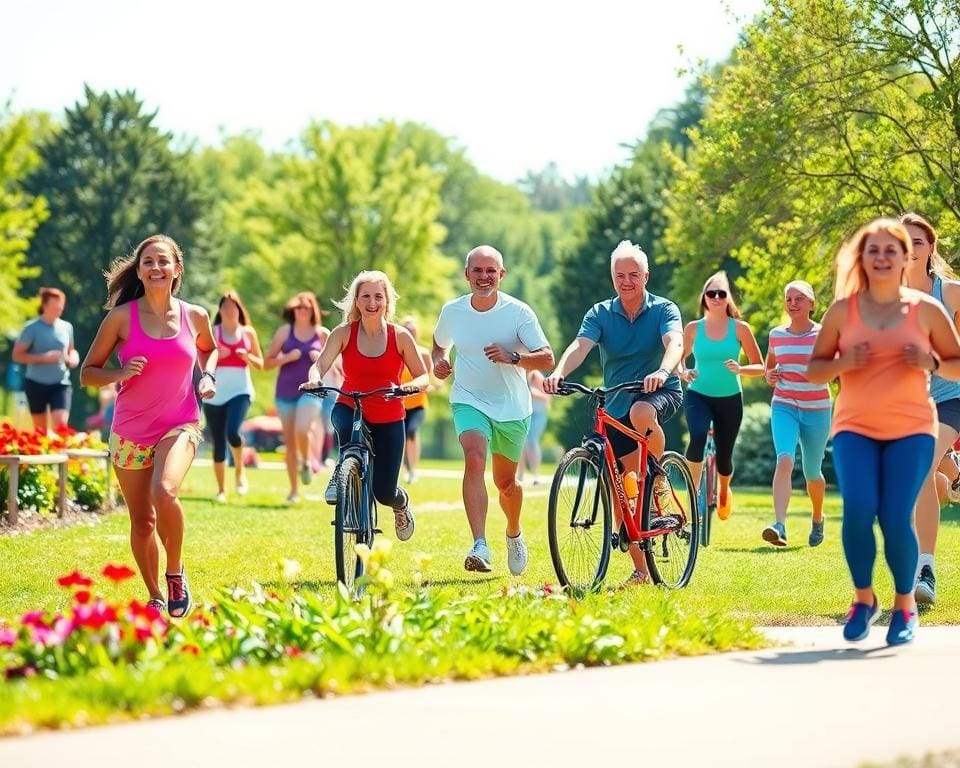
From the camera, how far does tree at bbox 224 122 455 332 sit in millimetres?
56188

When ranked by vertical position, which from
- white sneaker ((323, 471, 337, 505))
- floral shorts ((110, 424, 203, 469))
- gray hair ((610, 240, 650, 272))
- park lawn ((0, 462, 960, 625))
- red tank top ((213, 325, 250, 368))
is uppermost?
gray hair ((610, 240, 650, 272))

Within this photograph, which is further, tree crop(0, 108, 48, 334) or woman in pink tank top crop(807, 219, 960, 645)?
tree crop(0, 108, 48, 334)

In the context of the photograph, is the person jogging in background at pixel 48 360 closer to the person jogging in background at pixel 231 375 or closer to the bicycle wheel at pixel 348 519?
the person jogging in background at pixel 231 375

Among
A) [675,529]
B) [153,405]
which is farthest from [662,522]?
[153,405]

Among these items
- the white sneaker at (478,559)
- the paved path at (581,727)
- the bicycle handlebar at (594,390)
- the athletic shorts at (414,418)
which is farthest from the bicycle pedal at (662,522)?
the athletic shorts at (414,418)

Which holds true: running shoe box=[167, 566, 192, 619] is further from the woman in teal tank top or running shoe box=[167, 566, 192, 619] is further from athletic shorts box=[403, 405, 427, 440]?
athletic shorts box=[403, 405, 427, 440]

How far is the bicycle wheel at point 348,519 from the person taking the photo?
991 centimetres

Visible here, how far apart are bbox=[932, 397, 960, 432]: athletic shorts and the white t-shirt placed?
2.40m

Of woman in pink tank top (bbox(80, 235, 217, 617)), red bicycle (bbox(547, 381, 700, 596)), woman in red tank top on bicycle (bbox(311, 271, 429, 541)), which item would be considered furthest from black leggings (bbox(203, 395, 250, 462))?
woman in pink tank top (bbox(80, 235, 217, 617))

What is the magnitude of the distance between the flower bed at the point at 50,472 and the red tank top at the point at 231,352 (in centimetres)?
155

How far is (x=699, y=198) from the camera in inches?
1168

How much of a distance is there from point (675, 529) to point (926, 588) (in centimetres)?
155

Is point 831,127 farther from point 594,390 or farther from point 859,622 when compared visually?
point 859,622

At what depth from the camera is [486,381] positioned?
1098cm
